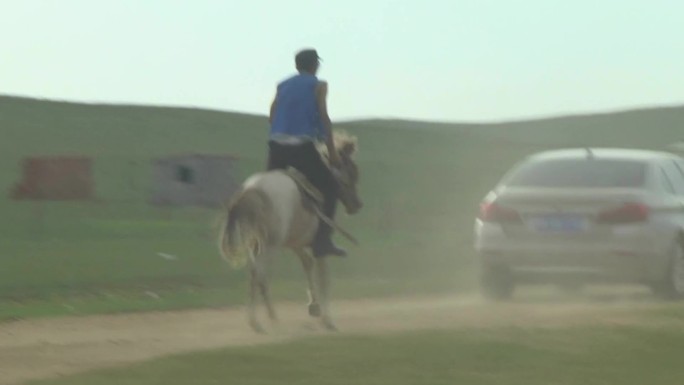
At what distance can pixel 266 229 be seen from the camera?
14.7 metres

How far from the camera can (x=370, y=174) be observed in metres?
39.6

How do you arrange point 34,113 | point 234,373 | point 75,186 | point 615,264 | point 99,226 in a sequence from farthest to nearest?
point 34,113 < point 99,226 < point 75,186 < point 615,264 < point 234,373

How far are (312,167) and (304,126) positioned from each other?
34 cm

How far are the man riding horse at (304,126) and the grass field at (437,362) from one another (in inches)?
79.3

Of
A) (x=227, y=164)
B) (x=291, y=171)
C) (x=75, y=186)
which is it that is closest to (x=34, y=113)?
(x=227, y=164)

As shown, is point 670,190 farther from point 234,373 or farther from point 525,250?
point 234,373

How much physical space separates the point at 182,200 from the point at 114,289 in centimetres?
1230

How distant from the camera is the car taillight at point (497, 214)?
722 inches

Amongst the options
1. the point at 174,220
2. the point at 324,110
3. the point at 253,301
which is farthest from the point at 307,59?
the point at 174,220

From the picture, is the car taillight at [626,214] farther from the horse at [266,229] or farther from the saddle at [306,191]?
the saddle at [306,191]

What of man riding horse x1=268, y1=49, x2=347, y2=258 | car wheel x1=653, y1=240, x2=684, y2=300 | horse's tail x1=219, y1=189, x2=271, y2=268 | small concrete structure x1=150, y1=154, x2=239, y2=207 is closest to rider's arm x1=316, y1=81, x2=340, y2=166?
man riding horse x1=268, y1=49, x2=347, y2=258

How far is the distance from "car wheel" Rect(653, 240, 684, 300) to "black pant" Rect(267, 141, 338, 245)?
14.4 feet

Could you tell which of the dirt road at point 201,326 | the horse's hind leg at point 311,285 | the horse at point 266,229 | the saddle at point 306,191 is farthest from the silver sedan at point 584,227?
the saddle at point 306,191

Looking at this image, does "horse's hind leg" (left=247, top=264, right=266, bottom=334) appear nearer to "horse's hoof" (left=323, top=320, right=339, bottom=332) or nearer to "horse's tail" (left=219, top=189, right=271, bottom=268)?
"horse's tail" (left=219, top=189, right=271, bottom=268)
